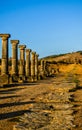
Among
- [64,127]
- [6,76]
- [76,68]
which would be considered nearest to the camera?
[64,127]

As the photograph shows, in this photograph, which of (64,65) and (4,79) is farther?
(64,65)

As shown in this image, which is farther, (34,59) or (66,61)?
(66,61)

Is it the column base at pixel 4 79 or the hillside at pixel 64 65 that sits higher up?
the hillside at pixel 64 65

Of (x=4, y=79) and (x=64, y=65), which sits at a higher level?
(x=64, y=65)

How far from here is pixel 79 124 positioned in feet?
31.0

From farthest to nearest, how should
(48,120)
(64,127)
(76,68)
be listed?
(76,68)
(48,120)
(64,127)

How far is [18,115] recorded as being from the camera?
11.3 meters

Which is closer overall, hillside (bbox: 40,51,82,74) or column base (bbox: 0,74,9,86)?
column base (bbox: 0,74,9,86)

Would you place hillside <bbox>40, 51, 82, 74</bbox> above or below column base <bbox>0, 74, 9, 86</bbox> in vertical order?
above

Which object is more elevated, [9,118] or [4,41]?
[4,41]

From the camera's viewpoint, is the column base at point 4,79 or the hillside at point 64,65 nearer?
the column base at point 4,79

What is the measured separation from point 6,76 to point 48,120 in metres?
18.9

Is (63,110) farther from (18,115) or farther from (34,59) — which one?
(34,59)

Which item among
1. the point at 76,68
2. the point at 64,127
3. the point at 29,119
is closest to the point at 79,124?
the point at 64,127
